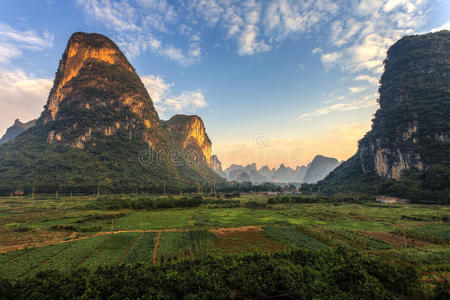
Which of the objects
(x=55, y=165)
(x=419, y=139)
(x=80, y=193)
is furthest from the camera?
(x=55, y=165)

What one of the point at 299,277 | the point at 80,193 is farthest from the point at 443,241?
the point at 80,193

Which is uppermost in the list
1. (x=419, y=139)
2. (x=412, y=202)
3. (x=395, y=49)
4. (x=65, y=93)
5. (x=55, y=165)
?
(x=395, y=49)

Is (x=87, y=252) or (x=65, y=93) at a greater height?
(x=65, y=93)

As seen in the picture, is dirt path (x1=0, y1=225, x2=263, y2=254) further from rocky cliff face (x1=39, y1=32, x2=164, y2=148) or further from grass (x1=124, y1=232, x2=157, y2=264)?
rocky cliff face (x1=39, y1=32, x2=164, y2=148)

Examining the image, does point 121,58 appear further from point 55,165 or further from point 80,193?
point 80,193

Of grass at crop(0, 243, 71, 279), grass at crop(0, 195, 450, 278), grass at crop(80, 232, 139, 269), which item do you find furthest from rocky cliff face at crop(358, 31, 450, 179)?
grass at crop(0, 243, 71, 279)

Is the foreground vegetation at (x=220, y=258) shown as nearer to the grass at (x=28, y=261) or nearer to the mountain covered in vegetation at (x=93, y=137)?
the grass at (x=28, y=261)

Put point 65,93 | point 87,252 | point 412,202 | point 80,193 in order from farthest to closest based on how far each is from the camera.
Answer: point 65,93, point 80,193, point 412,202, point 87,252
